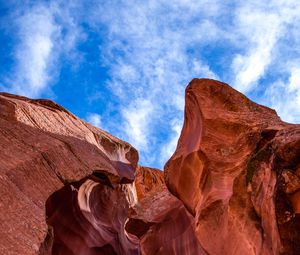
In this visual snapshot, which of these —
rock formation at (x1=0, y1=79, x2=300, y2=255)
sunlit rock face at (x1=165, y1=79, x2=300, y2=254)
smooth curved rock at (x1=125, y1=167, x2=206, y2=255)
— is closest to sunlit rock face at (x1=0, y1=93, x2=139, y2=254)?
rock formation at (x1=0, y1=79, x2=300, y2=255)

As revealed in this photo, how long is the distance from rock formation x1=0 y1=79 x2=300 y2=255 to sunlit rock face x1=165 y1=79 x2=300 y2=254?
31 mm

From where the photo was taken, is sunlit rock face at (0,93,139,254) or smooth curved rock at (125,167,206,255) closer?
sunlit rock face at (0,93,139,254)

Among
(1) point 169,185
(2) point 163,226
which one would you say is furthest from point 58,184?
(2) point 163,226

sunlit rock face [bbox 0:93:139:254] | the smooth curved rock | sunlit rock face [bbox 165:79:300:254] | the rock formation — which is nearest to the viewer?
sunlit rock face [bbox 165:79:300:254]

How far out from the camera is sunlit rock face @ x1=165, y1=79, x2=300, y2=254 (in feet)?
29.0

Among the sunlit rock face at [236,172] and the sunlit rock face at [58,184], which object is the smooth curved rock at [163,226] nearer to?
the sunlit rock face at [58,184]

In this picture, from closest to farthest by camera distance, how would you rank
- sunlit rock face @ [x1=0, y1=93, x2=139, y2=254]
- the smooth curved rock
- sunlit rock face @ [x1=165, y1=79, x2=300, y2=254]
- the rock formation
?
1. sunlit rock face @ [x1=165, y1=79, x2=300, y2=254]
2. the rock formation
3. sunlit rock face @ [x1=0, y1=93, x2=139, y2=254]
4. the smooth curved rock

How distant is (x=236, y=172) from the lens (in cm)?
1248

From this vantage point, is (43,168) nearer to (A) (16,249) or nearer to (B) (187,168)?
(A) (16,249)

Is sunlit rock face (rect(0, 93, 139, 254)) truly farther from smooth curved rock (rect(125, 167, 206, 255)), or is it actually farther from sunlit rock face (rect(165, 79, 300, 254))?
sunlit rock face (rect(165, 79, 300, 254))

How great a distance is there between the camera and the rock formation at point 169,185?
30.3 feet

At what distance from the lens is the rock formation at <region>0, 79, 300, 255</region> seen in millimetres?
9250

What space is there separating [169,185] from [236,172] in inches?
204

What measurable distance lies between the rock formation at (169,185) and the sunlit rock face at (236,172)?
0.03m
